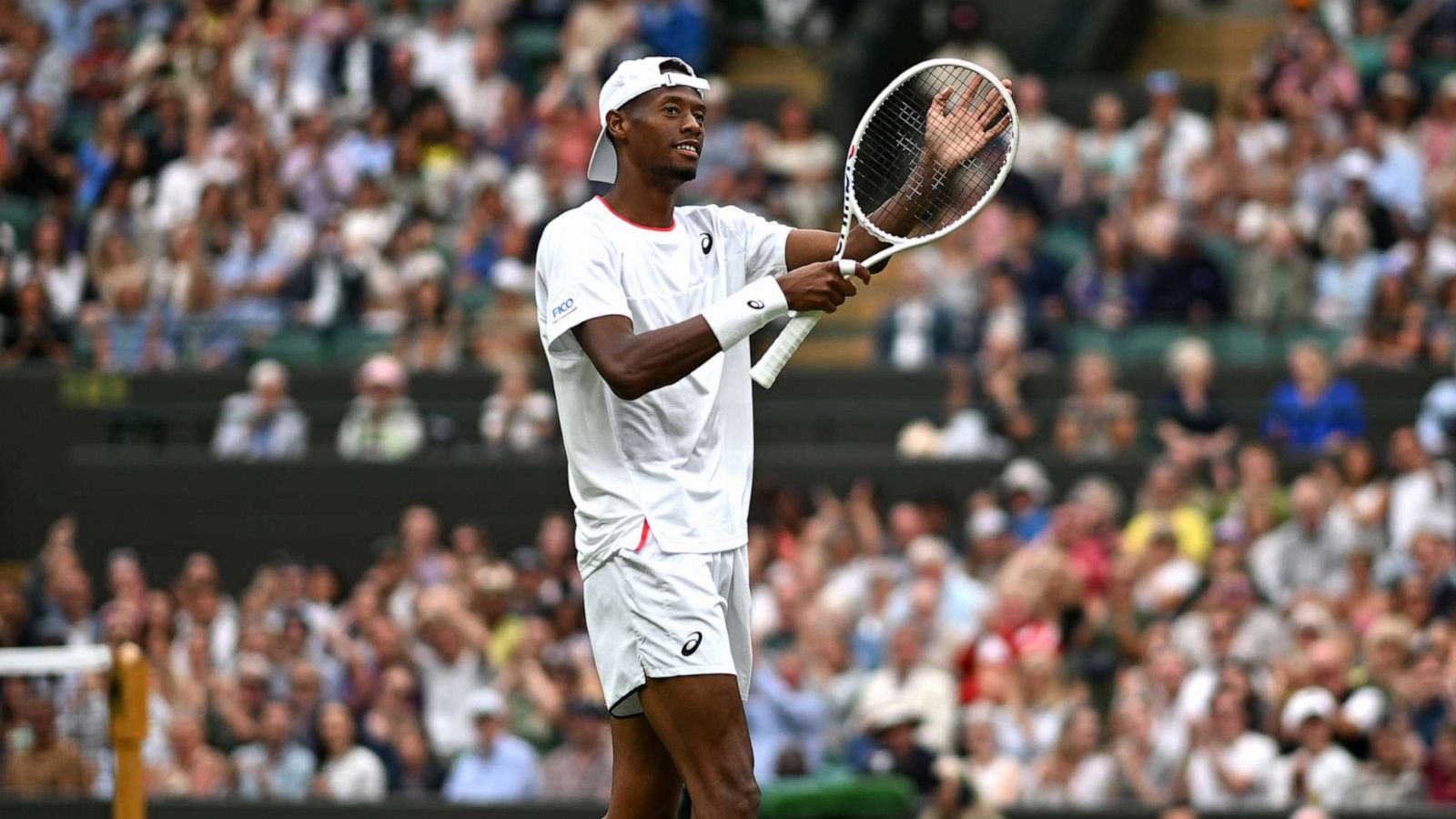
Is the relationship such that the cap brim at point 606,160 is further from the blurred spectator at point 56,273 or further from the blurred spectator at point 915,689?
the blurred spectator at point 56,273

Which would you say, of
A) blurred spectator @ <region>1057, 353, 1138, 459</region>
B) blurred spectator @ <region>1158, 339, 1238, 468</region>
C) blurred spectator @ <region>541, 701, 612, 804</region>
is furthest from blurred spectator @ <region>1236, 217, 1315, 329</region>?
blurred spectator @ <region>541, 701, 612, 804</region>

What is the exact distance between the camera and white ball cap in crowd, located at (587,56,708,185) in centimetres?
607

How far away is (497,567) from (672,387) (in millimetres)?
8520

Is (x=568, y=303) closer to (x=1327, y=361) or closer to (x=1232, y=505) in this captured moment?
(x=1232, y=505)

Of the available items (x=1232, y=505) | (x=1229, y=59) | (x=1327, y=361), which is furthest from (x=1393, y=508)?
(x=1229, y=59)

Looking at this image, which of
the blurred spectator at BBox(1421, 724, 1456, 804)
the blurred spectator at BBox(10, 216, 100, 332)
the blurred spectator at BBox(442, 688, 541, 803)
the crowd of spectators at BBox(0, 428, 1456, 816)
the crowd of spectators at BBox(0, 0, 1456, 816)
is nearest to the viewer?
the blurred spectator at BBox(1421, 724, 1456, 804)

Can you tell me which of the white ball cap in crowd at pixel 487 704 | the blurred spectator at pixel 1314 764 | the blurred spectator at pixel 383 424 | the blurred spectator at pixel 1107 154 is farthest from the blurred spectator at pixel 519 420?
the blurred spectator at pixel 1314 764

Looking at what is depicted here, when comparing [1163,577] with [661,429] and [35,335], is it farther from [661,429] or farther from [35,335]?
[35,335]

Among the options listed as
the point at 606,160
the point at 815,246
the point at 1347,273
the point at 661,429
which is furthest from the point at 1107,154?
the point at 661,429

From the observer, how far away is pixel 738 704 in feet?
19.6

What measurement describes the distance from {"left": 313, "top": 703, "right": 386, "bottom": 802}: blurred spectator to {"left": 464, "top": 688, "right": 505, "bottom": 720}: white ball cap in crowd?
579 millimetres

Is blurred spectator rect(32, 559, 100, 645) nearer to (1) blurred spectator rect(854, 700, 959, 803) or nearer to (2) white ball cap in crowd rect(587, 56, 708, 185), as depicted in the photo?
(1) blurred spectator rect(854, 700, 959, 803)

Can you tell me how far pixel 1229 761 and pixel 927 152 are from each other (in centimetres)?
604

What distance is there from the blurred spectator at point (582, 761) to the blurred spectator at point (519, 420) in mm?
3975
